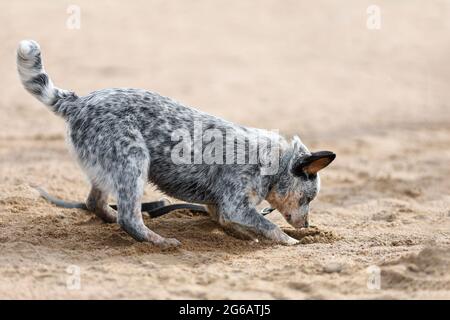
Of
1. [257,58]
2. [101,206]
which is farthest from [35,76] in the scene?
[257,58]

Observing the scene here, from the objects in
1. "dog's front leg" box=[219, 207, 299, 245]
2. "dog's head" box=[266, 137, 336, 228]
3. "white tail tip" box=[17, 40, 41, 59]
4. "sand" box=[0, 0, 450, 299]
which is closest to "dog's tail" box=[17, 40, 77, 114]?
"white tail tip" box=[17, 40, 41, 59]

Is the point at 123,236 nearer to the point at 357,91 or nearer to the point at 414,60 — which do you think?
the point at 357,91

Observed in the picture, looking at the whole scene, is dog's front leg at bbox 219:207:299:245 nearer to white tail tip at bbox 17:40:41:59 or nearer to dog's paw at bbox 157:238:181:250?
dog's paw at bbox 157:238:181:250

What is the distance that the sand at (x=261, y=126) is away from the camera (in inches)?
216

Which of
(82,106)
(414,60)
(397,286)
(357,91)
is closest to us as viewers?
(397,286)

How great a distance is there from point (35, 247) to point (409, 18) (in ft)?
41.0

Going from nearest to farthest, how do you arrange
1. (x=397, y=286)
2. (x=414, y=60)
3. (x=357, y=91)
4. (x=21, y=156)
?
(x=397, y=286), (x=21, y=156), (x=357, y=91), (x=414, y=60)

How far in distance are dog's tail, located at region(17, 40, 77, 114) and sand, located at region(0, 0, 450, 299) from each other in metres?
1.17

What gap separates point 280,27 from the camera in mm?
16047

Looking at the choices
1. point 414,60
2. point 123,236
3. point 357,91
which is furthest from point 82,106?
point 414,60

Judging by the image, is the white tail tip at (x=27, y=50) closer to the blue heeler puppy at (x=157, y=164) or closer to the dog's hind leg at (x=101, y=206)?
the blue heeler puppy at (x=157, y=164)

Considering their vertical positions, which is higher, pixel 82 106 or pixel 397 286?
pixel 82 106

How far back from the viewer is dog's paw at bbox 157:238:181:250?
626cm

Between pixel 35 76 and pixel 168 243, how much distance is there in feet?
5.99
